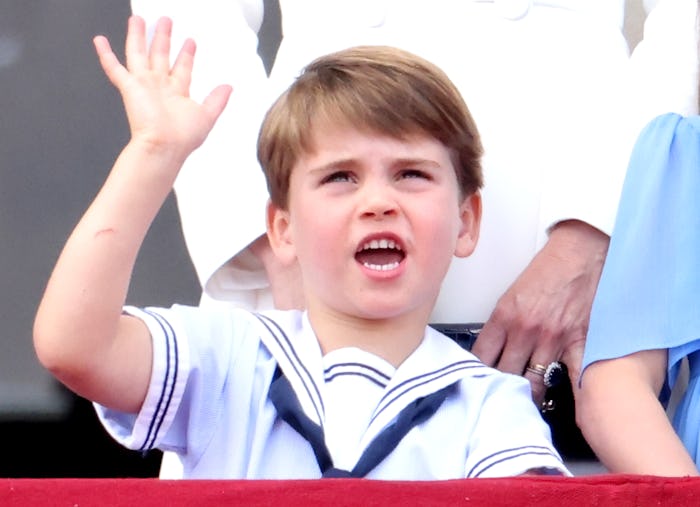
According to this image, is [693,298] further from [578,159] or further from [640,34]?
[640,34]

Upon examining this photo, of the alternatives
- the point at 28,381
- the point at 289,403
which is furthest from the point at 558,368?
the point at 28,381

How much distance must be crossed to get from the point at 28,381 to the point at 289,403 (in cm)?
83

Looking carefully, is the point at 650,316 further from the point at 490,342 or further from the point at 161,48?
the point at 161,48

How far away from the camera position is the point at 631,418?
1.50m

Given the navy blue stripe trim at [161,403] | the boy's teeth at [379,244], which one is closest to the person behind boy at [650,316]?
the boy's teeth at [379,244]

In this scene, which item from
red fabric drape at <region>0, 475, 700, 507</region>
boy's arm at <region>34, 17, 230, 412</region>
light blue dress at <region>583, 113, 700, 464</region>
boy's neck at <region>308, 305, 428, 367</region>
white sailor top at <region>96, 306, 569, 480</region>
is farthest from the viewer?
light blue dress at <region>583, 113, 700, 464</region>

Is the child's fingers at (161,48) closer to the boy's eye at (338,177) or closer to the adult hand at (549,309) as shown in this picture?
the boy's eye at (338,177)

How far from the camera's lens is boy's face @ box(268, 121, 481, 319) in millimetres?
1399

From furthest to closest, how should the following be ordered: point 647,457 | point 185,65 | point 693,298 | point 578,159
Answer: point 578,159 → point 693,298 → point 647,457 → point 185,65

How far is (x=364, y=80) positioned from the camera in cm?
150

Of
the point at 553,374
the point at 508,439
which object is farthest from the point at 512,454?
the point at 553,374

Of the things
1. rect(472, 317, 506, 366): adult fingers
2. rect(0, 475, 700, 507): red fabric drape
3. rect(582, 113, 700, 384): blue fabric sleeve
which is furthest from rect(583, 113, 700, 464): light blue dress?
rect(0, 475, 700, 507): red fabric drape

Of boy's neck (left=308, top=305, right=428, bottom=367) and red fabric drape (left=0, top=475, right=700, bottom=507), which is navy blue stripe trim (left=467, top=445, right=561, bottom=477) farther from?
red fabric drape (left=0, top=475, right=700, bottom=507)

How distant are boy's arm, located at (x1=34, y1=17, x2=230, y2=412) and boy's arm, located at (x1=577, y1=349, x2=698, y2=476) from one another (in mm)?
526
